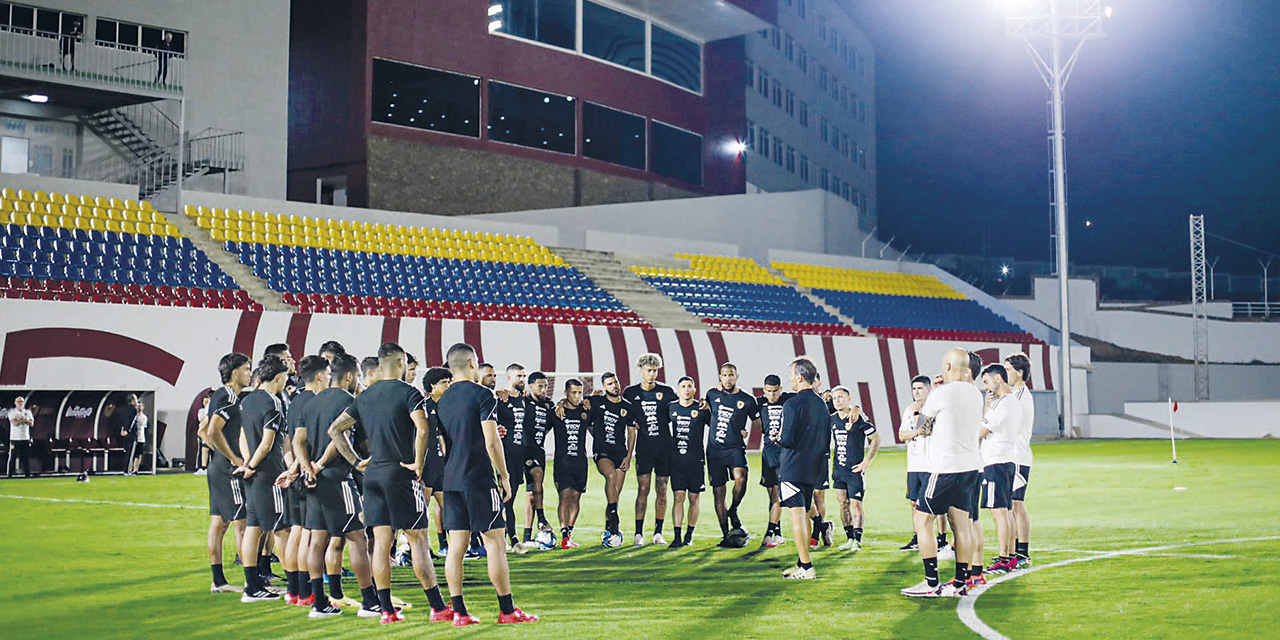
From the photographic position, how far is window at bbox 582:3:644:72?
4391 cm

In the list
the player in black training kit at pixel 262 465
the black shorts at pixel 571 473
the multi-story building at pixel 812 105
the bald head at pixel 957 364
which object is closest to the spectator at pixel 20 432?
the black shorts at pixel 571 473

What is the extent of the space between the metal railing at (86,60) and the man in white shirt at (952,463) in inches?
1093

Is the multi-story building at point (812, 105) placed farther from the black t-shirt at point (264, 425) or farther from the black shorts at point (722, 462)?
the black t-shirt at point (264, 425)

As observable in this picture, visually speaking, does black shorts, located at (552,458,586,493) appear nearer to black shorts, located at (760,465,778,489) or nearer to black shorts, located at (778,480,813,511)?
black shorts, located at (760,465,778,489)

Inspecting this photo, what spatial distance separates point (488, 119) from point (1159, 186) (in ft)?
167

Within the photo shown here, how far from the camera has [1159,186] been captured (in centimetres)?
7450

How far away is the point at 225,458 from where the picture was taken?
10.2 metres

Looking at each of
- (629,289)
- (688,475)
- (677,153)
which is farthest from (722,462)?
(677,153)

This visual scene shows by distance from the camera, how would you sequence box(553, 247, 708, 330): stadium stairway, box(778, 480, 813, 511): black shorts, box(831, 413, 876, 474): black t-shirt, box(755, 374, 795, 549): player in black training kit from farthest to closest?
box(553, 247, 708, 330): stadium stairway < box(831, 413, 876, 474): black t-shirt < box(755, 374, 795, 549): player in black training kit < box(778, 480, 813, 511): black shorts

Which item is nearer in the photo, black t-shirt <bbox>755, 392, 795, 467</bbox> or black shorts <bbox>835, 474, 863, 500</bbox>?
black t-shirt <bbox>755, 392, 795, 467</bbox>

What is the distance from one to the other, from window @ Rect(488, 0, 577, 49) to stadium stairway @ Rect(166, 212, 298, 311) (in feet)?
46.2

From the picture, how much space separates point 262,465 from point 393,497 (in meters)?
1.85

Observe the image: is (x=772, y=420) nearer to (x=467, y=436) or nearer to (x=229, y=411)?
(x=467, y=436)

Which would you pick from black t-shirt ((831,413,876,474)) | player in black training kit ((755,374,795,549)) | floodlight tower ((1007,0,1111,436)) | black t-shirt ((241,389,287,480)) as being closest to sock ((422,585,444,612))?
black t-shirt ((241,389,287,480))
